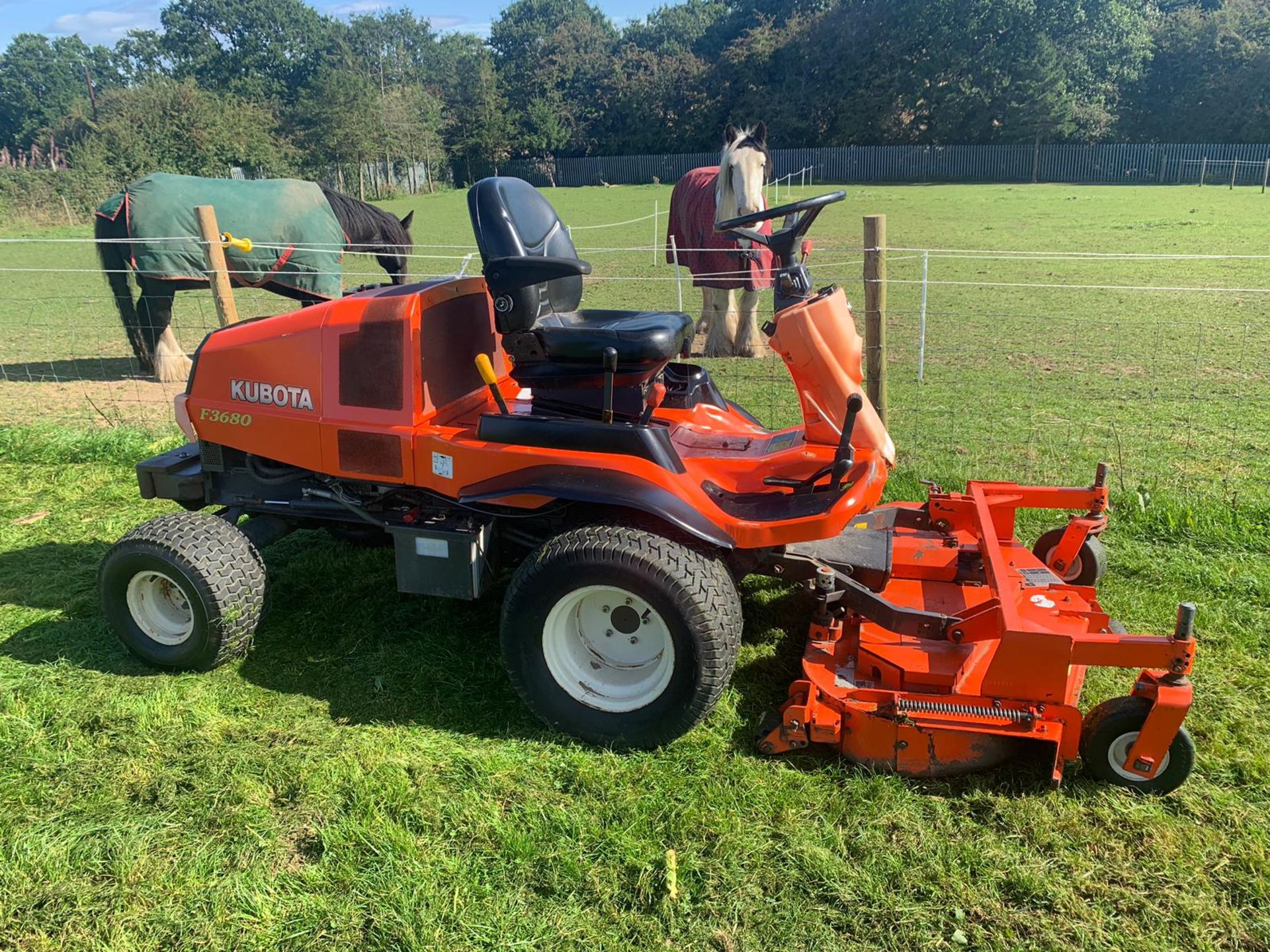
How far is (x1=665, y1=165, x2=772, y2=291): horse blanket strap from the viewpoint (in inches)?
361

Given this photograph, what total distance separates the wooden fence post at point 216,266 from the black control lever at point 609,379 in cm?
380

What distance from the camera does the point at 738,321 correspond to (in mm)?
10156

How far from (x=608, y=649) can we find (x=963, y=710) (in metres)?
1.24

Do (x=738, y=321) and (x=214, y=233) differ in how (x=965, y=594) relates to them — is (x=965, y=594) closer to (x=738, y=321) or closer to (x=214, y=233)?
(x=214, y=233)

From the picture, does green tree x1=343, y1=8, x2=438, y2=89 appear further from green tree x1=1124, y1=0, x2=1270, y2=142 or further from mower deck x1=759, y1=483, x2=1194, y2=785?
mower deck x1=759, y1=483, x2=1194, y2=785

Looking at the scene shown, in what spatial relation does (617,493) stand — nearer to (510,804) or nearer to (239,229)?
(510,804)

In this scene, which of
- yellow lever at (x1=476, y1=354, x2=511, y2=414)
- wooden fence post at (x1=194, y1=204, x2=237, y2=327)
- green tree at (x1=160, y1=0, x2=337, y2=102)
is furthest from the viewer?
green tree at (x1=160, y1=0, x2=337, y2=102)

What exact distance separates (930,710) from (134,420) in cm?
707

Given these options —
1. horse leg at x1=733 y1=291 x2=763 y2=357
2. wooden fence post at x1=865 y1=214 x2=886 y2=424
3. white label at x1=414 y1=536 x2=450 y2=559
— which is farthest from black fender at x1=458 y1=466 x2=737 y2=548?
horse leg at x1=733 y1=291 x2=763 y2=357

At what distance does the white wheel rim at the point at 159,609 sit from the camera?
364 centimetres

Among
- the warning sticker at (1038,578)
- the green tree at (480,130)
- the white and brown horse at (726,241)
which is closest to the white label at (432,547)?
the warning sticker at (1038,578)

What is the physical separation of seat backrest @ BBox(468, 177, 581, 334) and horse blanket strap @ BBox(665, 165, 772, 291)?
15.7 feet

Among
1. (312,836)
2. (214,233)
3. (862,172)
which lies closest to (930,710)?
(312,836)

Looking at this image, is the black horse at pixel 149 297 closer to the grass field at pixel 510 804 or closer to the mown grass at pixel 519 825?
the grass field at pixel 510 804
